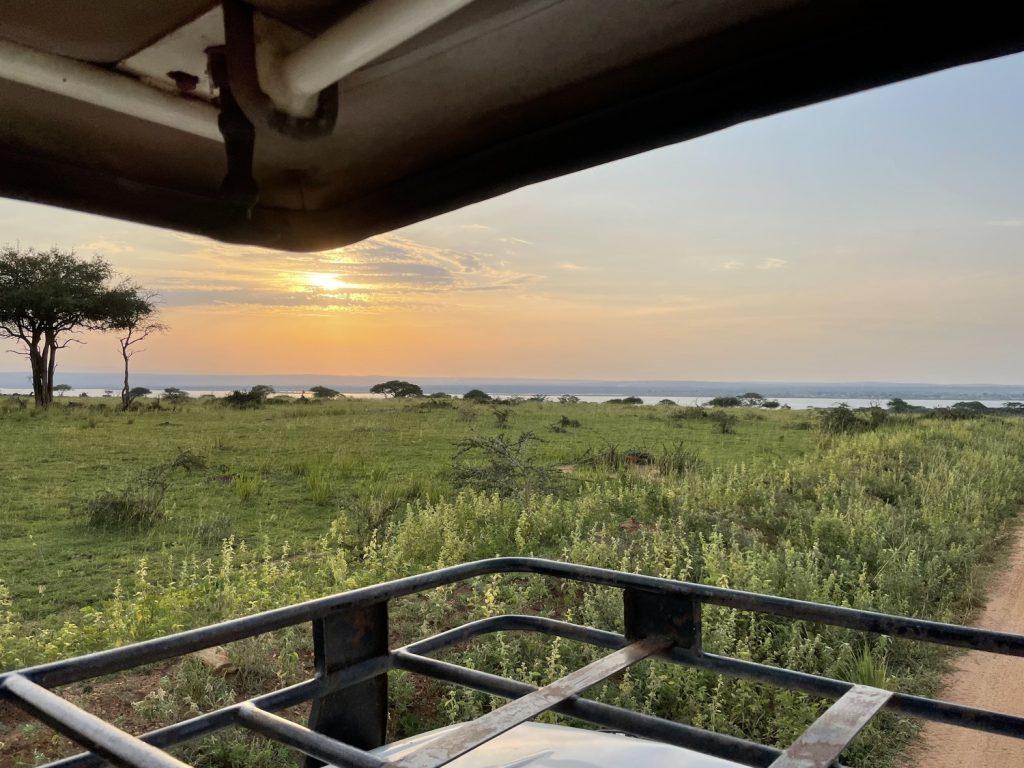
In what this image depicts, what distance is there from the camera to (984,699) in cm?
356

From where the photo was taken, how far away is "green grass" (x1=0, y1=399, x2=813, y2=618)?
6891 millimetres

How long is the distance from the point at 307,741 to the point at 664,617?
667 millimetres

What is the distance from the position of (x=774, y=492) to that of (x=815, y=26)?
7.28 meters

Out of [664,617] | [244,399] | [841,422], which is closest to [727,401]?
[841,422]

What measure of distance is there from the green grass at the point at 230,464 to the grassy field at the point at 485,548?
0.06 meters

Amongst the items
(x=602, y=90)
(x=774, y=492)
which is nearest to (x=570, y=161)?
(x=602, y=90)

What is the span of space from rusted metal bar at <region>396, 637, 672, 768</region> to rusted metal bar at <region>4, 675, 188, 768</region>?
0.25 m

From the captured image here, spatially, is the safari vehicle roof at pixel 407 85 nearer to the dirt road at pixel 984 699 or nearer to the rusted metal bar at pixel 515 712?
the rusted metal bar at pixel 515 712

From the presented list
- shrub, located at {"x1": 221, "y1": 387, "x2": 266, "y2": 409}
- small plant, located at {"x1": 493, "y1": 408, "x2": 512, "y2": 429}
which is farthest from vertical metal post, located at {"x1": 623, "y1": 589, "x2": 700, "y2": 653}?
shrub, located at {"x1": 221, "y1": 387, "x2": 266, "y2": 409}

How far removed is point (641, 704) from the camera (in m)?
3.29

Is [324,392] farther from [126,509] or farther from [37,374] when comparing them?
[126,509]

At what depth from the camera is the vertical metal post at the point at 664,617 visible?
1310 millimetres

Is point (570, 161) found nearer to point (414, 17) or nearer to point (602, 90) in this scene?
point (602, 90)

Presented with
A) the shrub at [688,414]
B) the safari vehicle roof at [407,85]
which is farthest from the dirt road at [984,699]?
the shrub at [688,414]
